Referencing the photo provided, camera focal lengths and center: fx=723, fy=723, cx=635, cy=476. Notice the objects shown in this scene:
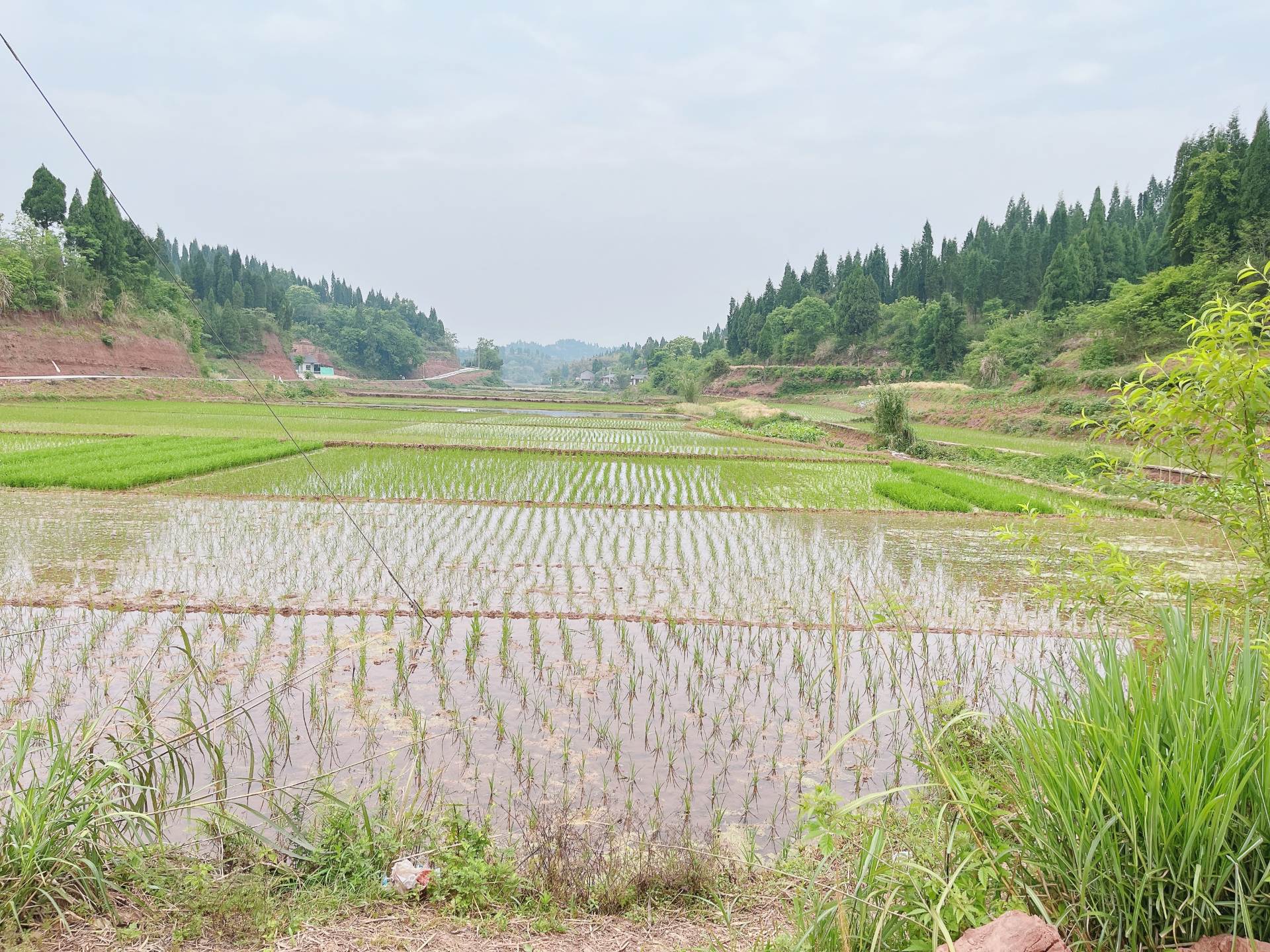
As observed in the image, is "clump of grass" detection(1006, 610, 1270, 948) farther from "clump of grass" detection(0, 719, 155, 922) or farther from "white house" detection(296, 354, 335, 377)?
"white house" detection(296, 354, 335, 377)

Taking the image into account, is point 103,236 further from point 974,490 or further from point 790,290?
point 790,290

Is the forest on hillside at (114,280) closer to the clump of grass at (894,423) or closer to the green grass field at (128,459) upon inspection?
the green grass field at (128,459)

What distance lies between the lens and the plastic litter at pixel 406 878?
2.61m

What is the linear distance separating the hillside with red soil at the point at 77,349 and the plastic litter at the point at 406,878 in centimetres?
4104

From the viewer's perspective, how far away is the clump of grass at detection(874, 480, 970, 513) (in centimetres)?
1223

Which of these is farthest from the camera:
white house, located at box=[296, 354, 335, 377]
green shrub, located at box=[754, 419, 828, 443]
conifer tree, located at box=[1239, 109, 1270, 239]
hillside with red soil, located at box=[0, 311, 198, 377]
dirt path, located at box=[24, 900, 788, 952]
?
white house, located at box=[296, 354, 335, 377]

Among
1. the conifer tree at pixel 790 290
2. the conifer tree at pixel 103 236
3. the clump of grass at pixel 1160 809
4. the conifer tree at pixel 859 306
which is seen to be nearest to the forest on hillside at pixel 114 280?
the conifer tree at pixel 103 236

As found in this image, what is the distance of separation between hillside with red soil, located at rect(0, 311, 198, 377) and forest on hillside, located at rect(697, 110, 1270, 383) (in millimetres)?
46119

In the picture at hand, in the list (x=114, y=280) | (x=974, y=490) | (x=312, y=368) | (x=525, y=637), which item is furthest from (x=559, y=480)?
(x=312, y=368)

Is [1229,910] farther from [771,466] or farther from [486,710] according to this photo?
[771,466]

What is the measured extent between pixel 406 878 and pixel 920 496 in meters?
11.8

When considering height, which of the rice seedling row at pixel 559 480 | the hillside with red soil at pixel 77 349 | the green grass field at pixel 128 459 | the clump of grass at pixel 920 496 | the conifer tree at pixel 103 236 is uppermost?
the conifer tree at pixel 103 236

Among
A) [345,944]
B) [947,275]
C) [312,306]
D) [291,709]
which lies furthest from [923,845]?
[312,306]

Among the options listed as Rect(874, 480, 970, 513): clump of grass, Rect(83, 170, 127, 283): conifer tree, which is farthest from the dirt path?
Rect(83, 170, 127, 283): conifer tree
